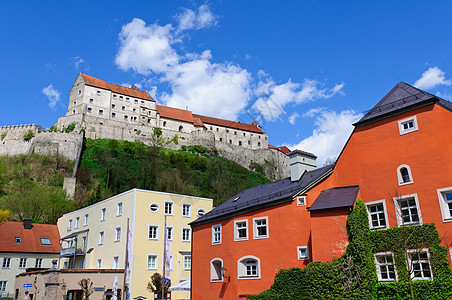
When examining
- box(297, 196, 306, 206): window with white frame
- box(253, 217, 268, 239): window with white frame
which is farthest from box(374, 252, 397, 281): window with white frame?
box(253, 217, 268, 239): window with white frame

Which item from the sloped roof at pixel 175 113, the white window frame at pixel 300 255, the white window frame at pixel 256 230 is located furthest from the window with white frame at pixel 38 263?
the sloped roof at pixel 175 113

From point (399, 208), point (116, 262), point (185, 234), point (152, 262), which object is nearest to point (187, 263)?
point (185, 234)

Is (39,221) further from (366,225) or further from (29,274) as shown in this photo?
(366,225)

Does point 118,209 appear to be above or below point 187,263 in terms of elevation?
above

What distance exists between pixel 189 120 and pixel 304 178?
283 feet

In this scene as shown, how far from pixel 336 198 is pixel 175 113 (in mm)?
92045

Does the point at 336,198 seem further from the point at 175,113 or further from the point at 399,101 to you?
the point at 175,113

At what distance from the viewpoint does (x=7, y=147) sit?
7869cm

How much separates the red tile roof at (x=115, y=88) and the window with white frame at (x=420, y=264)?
9179 centimetres

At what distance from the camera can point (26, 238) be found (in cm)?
4234

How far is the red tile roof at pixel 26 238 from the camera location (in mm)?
40625

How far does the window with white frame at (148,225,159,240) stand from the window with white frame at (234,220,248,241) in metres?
13.4

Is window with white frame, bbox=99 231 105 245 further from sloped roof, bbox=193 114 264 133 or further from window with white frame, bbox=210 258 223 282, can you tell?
sloped roof, bbox=193 114 264 133

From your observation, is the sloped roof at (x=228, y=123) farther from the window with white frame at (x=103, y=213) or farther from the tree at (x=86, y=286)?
the tree at (x=86, y=286)
